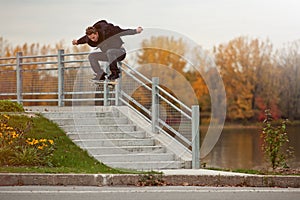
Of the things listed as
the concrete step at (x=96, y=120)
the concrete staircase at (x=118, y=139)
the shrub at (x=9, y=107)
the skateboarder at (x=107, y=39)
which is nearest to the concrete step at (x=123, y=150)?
the concrete staircase at (x=118, y=139)

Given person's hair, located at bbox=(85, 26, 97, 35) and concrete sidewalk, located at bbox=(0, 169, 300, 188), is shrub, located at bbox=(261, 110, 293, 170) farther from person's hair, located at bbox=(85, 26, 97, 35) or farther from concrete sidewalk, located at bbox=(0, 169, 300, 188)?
person's hair, located at bbox=(85, 26, 97, 35)

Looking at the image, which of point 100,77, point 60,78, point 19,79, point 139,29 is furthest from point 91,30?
Result: point 19,79

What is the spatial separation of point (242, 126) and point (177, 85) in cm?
5177

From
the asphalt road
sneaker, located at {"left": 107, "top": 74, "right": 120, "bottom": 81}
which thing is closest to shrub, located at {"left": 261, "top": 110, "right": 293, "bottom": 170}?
the asphalt road

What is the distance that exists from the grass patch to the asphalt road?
1.06m

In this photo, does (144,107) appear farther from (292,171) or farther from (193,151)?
(292,171)

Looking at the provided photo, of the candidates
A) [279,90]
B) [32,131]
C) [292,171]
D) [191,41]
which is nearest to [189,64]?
[191,41]

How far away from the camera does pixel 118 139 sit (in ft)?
54.9

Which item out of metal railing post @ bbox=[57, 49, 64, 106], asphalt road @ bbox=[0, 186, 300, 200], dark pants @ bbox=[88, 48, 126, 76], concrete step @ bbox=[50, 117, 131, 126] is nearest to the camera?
asphalt road @ bbox=[0, 186, 300, 200]

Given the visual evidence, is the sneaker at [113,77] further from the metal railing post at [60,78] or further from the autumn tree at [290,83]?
the autumn tree at [290,83]

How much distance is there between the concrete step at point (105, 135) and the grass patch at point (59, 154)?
0.96 ft

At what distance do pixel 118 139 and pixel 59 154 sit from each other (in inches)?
74.8

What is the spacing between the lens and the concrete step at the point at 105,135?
16.9 metres

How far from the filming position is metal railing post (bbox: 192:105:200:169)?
613 inches
